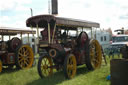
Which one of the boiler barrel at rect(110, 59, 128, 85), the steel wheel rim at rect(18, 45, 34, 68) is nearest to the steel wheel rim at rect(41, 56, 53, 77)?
the steel wheel rim at rect(18, 45, 34, 68)

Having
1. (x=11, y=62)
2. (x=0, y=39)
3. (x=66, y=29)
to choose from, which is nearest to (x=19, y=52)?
(x=11, y=62)

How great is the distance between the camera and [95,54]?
948cm

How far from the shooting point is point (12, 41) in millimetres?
10453

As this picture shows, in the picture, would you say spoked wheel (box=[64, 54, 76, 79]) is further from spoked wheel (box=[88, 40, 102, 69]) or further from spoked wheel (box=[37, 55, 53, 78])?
spoked wheel (box=[88, 40, 102, 69])

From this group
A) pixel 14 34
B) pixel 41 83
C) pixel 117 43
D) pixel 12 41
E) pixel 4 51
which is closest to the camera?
pixel 41 83

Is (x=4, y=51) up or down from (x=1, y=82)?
up

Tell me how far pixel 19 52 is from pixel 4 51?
833 millimetres

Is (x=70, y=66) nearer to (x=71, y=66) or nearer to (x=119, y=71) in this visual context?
(x=71, y=66)

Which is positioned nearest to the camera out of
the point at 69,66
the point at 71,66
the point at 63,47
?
the point at 69,66

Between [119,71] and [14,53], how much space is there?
7.95m

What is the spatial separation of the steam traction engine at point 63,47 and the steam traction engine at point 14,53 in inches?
94.9

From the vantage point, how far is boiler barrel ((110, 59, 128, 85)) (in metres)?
2.90

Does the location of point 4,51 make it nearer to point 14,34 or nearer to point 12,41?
point 12,41

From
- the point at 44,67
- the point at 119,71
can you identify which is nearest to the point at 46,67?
the point at 44,67
